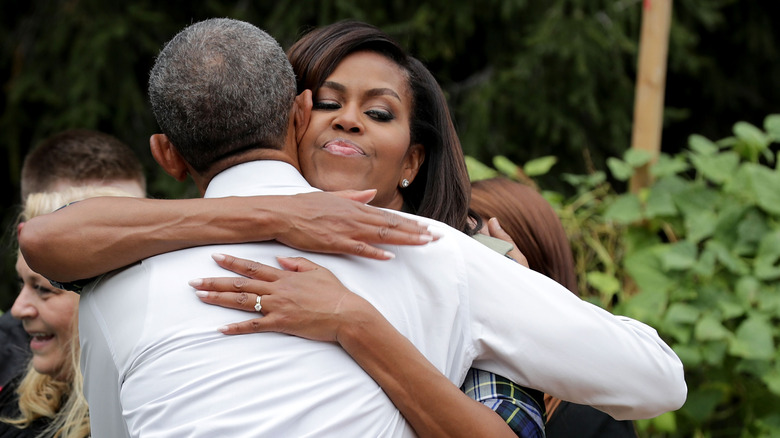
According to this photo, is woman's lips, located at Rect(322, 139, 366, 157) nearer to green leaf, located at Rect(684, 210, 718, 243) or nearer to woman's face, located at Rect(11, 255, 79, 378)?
woman's face, located at Rect(11, 255, 79, 378)

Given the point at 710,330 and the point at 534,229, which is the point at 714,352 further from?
the point at 534,229

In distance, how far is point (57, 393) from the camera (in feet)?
8.54

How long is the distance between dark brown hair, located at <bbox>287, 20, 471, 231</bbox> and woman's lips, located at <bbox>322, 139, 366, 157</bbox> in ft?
0.54

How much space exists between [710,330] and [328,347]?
241cm

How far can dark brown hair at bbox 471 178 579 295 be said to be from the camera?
2.64 metres

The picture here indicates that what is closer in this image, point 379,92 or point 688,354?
point 379,92

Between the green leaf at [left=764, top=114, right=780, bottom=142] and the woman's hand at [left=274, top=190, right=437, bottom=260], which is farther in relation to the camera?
the green leaf at [left=764, top=114, right=780, bottom=142]

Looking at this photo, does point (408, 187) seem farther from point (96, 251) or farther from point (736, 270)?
point (736, 270)

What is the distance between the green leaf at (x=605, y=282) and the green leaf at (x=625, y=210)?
269mm

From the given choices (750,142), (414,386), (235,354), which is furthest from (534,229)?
(750,142)

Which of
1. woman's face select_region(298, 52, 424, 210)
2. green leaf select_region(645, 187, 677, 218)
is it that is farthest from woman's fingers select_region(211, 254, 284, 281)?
green leaf select_region(645, 187, 677, 218)

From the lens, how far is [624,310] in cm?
378

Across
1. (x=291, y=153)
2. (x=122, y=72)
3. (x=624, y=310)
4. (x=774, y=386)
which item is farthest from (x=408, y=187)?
(x=122, y=72)

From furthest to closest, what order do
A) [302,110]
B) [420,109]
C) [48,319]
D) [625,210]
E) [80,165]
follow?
[625,210] → [80,165] → [48,319] → [420,109] → [302,110]
